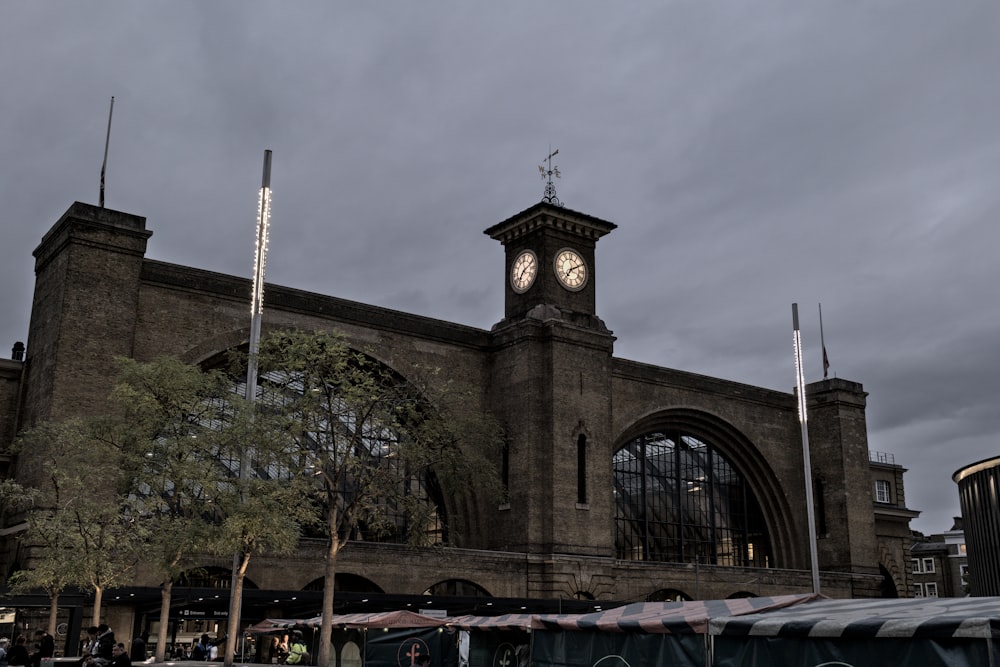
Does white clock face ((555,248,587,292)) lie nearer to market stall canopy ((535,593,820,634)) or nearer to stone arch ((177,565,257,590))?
stone arch ((177,565,257,590))

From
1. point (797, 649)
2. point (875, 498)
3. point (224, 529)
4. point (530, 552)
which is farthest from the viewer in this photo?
point (875, 498)

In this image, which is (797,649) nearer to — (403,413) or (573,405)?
(403,413)

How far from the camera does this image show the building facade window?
6912 cm

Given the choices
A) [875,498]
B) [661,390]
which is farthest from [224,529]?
[875,498]

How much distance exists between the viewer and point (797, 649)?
1323 centimetres

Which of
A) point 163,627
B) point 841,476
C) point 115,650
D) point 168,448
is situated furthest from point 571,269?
point 115,650

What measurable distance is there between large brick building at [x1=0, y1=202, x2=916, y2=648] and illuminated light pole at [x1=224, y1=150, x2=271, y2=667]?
3470 millimetres

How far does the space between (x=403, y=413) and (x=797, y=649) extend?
17.6 meters

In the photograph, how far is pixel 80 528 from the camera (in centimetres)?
2638

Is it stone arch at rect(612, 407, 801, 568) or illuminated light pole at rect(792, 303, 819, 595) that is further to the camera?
stone arch at rect(612, 407, 801, 568)

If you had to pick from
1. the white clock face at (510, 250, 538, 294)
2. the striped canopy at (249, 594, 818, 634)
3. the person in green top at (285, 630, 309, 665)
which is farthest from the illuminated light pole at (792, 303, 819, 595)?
the striped canopy at (249, 594, 818, 634)

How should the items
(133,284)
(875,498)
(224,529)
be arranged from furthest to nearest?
(875,498)
(133,284)
(224,529)

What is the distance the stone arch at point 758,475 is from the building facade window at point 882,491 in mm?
15106

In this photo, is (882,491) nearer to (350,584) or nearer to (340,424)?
(350,584)
